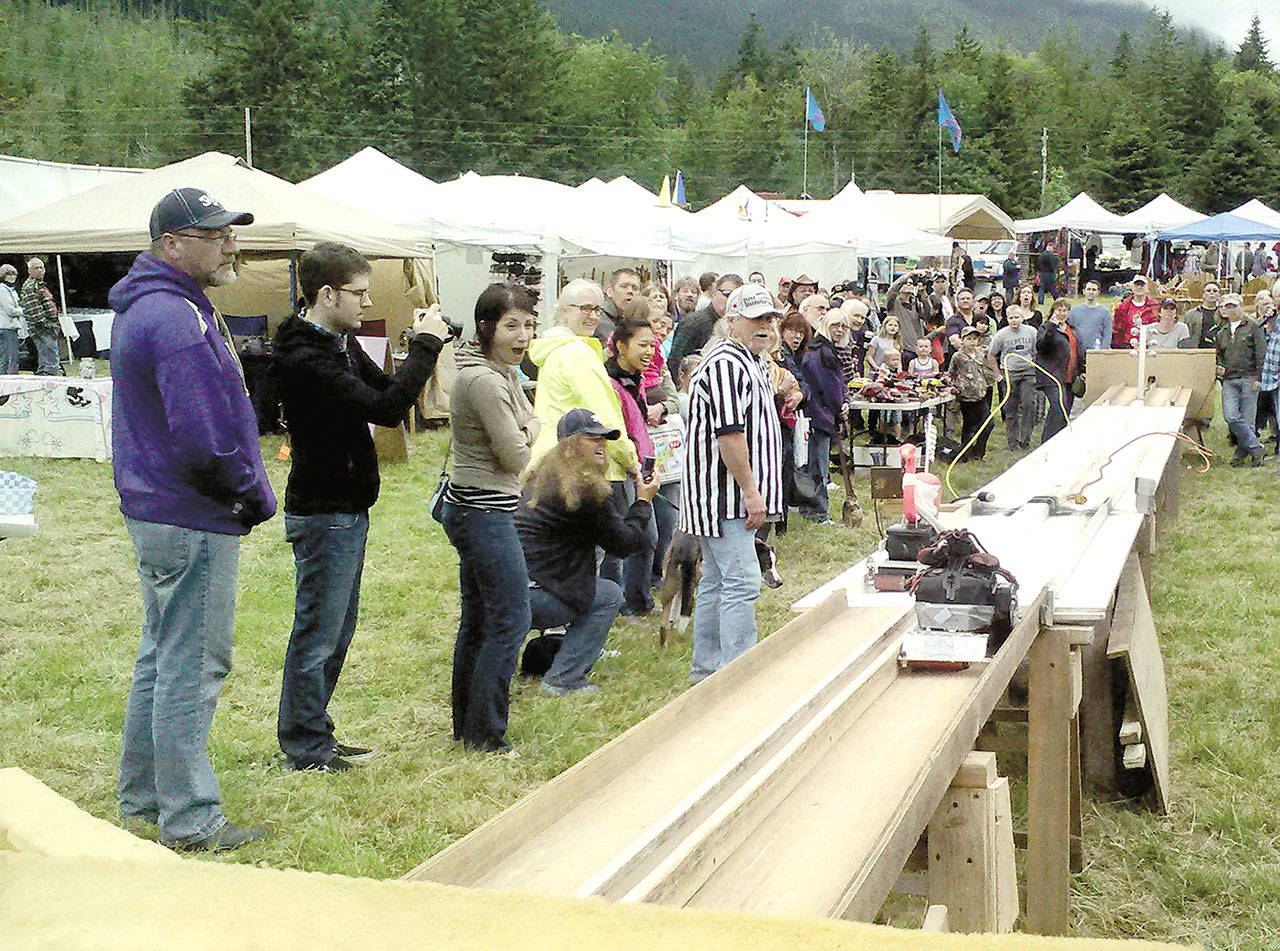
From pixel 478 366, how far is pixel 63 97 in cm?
6756

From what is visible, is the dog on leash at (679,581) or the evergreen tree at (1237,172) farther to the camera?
the evergreen tree at (1237,172)

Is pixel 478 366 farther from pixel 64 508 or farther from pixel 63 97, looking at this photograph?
pixel 63 97

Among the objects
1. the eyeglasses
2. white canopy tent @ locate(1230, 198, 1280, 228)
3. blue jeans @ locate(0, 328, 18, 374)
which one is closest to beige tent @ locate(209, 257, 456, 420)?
blue jeans @ locate(0, 328, 18, 374)

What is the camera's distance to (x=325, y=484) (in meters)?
4.22

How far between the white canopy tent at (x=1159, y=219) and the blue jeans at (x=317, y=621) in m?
31.6

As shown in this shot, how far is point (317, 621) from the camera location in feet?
14.2

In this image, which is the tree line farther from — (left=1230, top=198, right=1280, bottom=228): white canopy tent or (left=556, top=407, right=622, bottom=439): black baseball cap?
(left=556, top=407, right=622, bottom=439): black baseball cap

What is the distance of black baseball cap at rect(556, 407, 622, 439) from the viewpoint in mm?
5191

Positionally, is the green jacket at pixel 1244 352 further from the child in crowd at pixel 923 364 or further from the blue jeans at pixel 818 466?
the blue jeans at pixel 818 466

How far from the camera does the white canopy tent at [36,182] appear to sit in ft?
55.4

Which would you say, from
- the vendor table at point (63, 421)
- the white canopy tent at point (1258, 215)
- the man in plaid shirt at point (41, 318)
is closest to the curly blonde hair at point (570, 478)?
the vendor table at point (63, 421)

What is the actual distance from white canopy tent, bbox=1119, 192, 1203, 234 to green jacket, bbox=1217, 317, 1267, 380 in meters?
21.8

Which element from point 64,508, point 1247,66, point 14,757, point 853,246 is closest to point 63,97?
point 853,246

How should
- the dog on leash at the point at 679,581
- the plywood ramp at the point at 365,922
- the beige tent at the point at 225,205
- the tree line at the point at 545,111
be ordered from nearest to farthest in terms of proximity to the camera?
the plywood ramp at the point at 365,922, the dog on leash at the point at 679,581, the beige tent at the point at 225,205, the tree line at the point at 545,111
